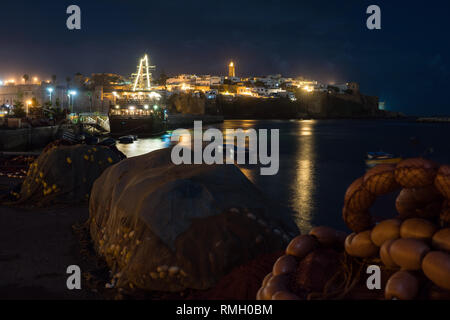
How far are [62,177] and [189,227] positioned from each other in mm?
7197

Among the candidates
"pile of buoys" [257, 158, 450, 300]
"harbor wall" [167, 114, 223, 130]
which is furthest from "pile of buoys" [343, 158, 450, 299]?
"harbor wall" [167, 114, 223, 130]

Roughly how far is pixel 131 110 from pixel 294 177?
46.9 metres

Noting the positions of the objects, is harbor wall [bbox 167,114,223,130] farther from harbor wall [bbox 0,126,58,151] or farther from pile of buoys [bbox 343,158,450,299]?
pile of buoys [bbox 343,158,450,299]

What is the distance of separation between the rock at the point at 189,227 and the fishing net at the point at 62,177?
16.2ft

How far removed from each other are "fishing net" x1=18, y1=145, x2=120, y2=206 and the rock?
16.2 ft

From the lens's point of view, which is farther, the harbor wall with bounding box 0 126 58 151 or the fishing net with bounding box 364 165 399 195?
the harbor wall with bounding box 0 126 58 151

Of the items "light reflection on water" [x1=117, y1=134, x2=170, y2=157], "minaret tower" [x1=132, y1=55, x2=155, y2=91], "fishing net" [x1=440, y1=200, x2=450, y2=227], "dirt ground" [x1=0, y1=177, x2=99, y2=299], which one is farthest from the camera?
"minaret tower" [x1=132, y1=55, x2=155, y2=91]

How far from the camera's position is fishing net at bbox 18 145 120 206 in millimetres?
11258

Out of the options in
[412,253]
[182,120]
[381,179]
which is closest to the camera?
[412,253]

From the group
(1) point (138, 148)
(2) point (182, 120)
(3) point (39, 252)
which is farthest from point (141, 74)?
(3) point (39, 252)

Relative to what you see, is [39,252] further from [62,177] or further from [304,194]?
[304,194]

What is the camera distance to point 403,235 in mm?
3354

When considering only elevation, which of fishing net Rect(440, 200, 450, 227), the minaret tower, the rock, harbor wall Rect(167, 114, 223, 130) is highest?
the minaret tower

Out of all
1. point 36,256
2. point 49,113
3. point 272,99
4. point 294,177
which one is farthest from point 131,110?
point 272,99
